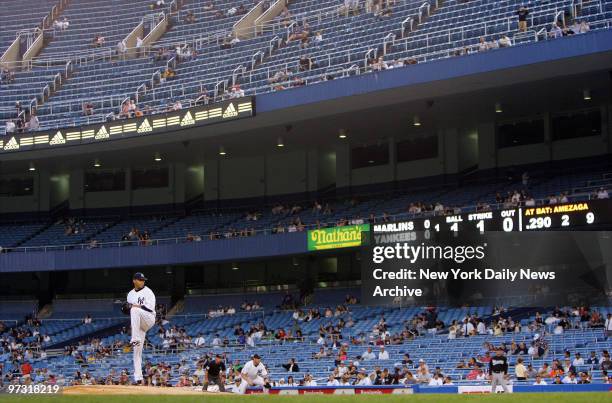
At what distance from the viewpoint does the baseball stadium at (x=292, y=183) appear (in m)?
30.0

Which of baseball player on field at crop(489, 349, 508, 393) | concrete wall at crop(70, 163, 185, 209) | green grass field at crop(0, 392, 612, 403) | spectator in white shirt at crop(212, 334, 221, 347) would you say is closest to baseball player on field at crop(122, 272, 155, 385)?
green grass field at crop(0, 392, 612, 403)

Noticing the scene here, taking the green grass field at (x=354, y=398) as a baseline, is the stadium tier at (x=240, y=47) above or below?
above

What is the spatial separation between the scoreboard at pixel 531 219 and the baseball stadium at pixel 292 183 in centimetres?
7

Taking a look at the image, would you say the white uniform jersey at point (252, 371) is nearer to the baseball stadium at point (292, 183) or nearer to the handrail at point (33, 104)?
the baseball stadium at point (292, 183)

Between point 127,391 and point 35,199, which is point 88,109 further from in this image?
point 127,391

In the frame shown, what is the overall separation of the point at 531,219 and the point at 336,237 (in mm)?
9698

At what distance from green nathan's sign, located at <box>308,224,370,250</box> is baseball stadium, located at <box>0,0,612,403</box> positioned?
0.35ft

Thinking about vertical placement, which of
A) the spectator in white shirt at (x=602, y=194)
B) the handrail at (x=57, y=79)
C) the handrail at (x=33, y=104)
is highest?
the handrail at (x=57, y=79)

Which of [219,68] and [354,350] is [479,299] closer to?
[354,350]

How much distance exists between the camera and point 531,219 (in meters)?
30.8

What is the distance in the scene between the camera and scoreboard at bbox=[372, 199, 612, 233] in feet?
97.6

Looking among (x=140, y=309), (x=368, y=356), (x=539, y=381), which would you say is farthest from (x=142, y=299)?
(x=368, y=356)

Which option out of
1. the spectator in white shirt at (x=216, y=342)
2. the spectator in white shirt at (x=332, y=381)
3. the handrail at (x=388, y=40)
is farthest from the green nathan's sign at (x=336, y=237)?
the spectator in white shirt at (x=332, y=381)

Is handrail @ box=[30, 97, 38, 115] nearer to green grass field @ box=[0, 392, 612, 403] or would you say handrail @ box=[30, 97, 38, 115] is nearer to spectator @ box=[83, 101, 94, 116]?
spectator @ box=[83, 101, 94, 116]
